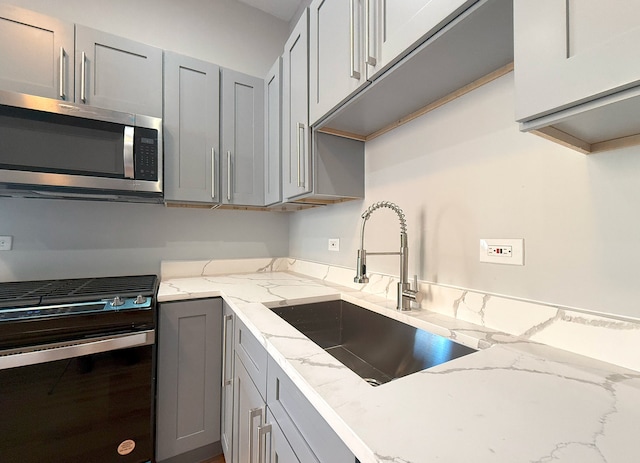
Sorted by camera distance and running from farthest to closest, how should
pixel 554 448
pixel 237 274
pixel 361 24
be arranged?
pixel 237 274, pixel 361 24, pixel 554 448

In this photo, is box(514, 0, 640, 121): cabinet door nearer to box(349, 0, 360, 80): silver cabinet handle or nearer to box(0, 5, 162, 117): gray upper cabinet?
box(349, 0, 360, 80): silver cabinet handle

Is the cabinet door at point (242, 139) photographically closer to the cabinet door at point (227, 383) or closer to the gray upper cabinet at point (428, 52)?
the cabinet door at point (227, 383)

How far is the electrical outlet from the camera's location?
1616 mm

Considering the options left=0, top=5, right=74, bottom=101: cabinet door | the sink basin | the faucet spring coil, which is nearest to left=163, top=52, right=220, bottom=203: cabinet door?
left=0, top=5, right=74, bottom=101: cabinet door

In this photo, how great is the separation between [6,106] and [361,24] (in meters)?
1.60

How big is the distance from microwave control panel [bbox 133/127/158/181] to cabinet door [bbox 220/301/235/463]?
0.83 metres

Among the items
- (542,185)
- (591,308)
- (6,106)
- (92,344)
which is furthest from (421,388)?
(6,106)

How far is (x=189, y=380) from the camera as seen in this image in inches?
56.8

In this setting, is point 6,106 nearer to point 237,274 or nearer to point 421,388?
point 237,274

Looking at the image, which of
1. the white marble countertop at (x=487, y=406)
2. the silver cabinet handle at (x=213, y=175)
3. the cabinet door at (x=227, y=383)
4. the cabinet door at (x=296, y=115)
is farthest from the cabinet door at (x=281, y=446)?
the silver cabinet handle at (x=213, y=175)

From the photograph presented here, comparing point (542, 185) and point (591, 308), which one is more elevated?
point (542, 185)

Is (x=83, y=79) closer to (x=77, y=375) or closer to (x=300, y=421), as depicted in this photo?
(x=77, y=375)

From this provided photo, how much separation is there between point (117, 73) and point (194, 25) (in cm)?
90

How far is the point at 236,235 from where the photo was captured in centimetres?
227
